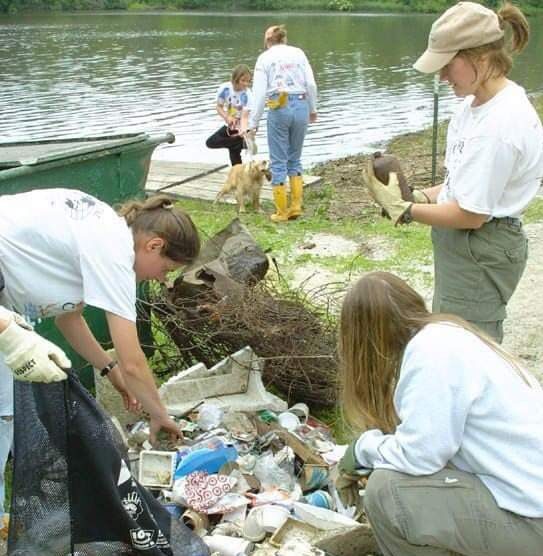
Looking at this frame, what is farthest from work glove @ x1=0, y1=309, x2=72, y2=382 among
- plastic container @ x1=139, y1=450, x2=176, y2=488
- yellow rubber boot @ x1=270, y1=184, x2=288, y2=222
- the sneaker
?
the sneaker

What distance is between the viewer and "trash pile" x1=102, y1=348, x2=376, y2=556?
3139mm

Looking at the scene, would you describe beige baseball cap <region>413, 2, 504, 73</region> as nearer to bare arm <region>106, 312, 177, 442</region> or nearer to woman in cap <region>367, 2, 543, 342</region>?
woman in cap <region>367, 2, 543, 342</region>

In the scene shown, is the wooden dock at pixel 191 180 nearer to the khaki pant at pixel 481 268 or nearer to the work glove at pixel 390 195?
the work glove at pixel 390 195

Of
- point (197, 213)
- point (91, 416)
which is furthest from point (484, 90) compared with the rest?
point (197, 213)

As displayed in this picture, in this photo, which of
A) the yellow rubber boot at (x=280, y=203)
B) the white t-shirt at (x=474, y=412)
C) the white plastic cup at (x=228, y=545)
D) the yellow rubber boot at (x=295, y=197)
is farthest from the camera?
the yellow rubber boot at (x=295, y=197)

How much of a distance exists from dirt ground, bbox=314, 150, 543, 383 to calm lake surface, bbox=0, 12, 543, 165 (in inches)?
45.6

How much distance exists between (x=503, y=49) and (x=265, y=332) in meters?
1.73

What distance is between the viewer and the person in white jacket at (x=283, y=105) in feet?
27.7

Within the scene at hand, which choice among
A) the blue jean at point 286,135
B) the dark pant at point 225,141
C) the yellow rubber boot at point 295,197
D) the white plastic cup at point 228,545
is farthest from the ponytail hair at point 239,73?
the white plastic cup at point 228,545

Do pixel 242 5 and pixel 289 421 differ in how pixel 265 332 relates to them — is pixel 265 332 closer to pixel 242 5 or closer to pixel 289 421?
pixel 289 421

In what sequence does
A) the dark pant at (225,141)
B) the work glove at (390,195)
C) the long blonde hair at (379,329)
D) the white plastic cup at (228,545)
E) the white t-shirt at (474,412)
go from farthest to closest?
the dark pant at (225,141), the work glove at (390,195), the white plastic cup at (228,545), the long blonde hair at (379,329), the white t-shirt at (474,412)

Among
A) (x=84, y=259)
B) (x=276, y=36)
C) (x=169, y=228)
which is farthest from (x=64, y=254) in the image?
(x=276, y=36)

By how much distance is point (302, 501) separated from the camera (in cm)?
341

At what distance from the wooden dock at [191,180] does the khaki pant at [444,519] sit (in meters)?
7.33
